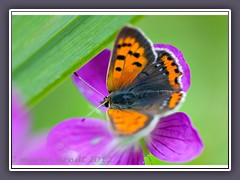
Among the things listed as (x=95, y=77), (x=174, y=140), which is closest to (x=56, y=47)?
(x=95, y=77)

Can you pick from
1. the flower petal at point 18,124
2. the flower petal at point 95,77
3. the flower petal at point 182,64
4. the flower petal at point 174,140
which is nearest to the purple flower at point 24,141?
the flower petal at point 18,124

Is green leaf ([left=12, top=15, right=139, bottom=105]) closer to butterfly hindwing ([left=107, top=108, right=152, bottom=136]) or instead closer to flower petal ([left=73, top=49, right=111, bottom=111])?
flower petal ([left=73, top=49, right=111, bottom=111])

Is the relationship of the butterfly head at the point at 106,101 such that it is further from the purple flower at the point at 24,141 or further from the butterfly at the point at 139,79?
the purple flower at the point at 24,141

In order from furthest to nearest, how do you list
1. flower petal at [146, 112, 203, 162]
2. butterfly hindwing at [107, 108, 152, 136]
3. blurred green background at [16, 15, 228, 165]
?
1. blurred green background at [16, 15, 228, 165]
2. flower petal at [146, 112, 203, 162]
3. butterfly hindwing at [107, 108, 152, 136]

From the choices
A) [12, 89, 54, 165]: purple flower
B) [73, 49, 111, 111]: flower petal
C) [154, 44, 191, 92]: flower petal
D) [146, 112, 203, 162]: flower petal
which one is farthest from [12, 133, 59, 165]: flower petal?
[154, 44, 191, 92]: flower petal

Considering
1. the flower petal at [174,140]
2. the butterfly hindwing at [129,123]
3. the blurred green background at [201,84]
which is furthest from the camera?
the blurred green background at [201,84]
